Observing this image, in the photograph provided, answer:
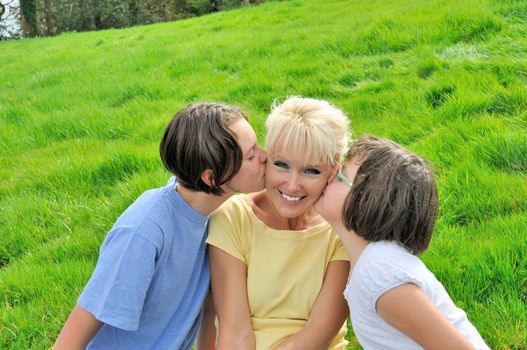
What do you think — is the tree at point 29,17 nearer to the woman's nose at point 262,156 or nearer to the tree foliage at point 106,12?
the tree foliage at point 106,12

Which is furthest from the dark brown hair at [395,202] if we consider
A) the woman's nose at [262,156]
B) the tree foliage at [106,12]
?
the tree foliage at [106,12]

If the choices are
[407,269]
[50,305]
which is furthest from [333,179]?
[50,305]

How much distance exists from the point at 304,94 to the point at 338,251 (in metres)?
3.62

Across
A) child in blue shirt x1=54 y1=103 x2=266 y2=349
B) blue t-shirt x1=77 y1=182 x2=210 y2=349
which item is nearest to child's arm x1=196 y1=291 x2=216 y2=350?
blue t-shirt x1=77 y1=182 x2=210 y2=349

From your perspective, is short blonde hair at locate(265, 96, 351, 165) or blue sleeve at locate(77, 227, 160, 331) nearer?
blue sleeve at locate(77, 227, 160, 331)

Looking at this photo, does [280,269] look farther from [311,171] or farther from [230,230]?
[311,171]

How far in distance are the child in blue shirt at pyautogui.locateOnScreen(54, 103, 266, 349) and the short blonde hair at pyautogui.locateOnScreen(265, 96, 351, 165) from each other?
0.12 metres

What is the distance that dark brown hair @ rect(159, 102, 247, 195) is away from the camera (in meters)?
2.15

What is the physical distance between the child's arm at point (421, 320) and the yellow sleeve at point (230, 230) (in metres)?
0.69

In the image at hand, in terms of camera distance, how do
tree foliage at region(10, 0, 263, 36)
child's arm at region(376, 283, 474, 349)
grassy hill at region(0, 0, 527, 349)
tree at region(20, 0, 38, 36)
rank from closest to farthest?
1. child's arm at region(376, 283, 474, 349)
2. grassy hill at region(0, 0, 527, 349)
3. tree at region(20, 0, 38, 36)
4. tree foliage at region(10, 0, 263, 36)

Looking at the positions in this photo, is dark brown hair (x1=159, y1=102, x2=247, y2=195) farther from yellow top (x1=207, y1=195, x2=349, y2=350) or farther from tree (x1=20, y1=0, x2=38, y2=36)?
tree (x1=20, y1=0, x2=38, y2=36)

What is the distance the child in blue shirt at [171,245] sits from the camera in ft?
6.60

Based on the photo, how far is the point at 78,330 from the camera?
201cm

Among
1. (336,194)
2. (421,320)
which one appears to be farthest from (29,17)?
(421,320)
